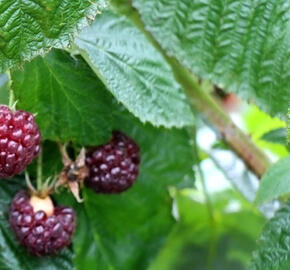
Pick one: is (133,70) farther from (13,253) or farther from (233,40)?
(13,253)

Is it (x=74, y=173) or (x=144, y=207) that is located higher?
(x=74, y=173)

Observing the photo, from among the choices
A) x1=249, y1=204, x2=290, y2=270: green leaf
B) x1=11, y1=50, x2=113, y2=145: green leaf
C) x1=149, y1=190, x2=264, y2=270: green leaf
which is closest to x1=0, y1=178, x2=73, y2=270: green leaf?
x1=11, y1=50, x2=113, y2=145: green leaf

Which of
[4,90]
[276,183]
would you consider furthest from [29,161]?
[276,183]

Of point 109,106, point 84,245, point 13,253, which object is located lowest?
point 84,245

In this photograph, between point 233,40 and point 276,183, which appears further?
point 233,40

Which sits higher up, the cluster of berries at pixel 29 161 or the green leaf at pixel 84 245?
the cluster of berries at pixel 29 161

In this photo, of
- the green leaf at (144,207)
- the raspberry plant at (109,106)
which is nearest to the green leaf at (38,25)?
the raspberry plant at (109,106)

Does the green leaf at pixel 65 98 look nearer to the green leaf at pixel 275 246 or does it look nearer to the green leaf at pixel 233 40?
the green leaf at pixel 233 40
